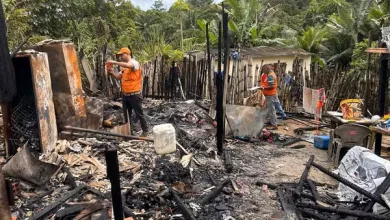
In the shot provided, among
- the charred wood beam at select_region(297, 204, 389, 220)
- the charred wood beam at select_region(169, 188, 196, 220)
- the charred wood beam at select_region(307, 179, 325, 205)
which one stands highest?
the charred wood beam at select_region(169, 188, 196, 220)

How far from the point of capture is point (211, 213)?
4316 mm

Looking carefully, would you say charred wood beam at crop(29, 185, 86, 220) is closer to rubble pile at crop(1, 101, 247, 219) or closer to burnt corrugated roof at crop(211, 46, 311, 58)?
rubble pile at crop(1, 101, 247, 219)

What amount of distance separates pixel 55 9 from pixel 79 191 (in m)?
10.7

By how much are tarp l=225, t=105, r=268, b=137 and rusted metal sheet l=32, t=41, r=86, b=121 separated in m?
3.20

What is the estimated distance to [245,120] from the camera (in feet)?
25.0

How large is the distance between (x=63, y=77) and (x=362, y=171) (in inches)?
199

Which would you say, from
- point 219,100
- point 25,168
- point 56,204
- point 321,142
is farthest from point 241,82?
point 56,204

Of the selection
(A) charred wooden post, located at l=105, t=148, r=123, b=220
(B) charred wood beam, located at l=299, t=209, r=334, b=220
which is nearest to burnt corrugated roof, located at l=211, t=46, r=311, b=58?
(B) charred wood beam, located at l=299, t=209, r=334, b=220

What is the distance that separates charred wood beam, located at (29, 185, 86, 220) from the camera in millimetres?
3834

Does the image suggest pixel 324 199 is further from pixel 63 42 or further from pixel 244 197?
pixel 63 42

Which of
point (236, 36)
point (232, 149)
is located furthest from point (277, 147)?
point (236, 36)

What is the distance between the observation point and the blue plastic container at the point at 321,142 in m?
7.34

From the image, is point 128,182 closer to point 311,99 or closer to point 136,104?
point 136,104

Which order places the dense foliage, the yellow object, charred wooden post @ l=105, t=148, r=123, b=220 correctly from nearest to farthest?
charred wooden post @ l=105, t=148, r=123, b=220
the yellow object
the dense foliage
